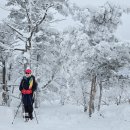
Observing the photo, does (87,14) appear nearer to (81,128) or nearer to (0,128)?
(81,128)

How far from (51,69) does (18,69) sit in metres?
4.10

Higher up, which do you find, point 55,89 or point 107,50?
point 107,50

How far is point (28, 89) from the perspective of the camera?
12359 millimetres

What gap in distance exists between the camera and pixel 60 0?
17906 mm

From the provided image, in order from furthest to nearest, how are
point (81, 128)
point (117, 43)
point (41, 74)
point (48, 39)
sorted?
point (41, 74) < point (48, 39) < point (117, 43) < point (81, 128)

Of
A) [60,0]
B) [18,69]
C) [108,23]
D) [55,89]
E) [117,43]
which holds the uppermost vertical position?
[60,0]

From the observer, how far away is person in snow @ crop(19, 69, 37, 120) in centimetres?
1227

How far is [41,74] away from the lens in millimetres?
24719

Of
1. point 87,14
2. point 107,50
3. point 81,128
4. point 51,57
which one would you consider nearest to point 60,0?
point 87,14

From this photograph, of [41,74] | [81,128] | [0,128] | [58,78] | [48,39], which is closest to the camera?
[0,128]

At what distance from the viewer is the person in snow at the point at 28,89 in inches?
483

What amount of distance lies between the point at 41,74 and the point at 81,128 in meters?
13.5

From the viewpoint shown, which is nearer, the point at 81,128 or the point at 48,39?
the point at 81,128

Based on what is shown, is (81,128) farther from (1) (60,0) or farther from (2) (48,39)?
(2) (48,39)
